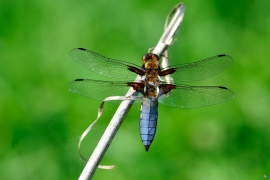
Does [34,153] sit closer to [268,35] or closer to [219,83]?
[219,83]

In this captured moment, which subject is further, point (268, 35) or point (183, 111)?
point (268, 35)

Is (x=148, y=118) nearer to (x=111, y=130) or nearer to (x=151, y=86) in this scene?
(x=151, y=86)

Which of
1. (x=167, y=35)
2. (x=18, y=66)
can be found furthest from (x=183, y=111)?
(x=18, y=66)

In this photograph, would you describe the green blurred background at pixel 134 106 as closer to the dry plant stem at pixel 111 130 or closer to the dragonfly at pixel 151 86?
the dragonfly at pixel 151 86

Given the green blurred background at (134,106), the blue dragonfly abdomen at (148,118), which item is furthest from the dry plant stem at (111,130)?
the green blurred background at (134,106)

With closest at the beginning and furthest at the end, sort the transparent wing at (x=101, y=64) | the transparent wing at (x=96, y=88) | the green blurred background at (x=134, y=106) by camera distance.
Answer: the transparent wing at (x=96, y=88)
the transparent wing at (x=101, y=64)
the green blurred background at (x=134, y=106)

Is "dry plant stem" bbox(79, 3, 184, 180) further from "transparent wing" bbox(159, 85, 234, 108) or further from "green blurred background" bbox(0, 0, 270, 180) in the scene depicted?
"green blurred background" bbox(0, 0, 270, 180)

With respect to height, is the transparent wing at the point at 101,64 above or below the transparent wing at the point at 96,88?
above

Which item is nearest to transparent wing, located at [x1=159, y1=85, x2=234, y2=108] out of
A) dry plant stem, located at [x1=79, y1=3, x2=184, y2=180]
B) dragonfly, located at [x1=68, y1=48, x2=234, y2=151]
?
dragonfly, located at [x1=68, y1=48, x2=234, y2=151]
